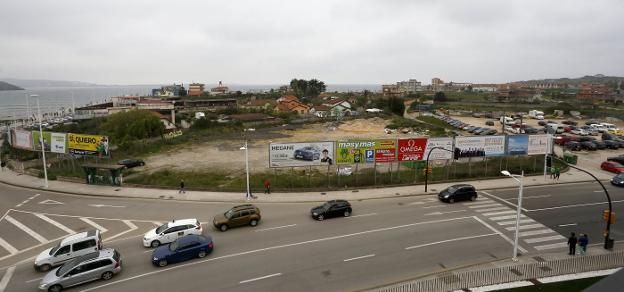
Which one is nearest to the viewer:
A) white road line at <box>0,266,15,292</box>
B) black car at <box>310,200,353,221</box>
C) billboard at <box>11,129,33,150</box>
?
white road line at <box>0,266,15,292</box>

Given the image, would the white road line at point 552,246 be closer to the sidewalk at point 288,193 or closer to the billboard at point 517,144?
the sidewalk at point 288,193

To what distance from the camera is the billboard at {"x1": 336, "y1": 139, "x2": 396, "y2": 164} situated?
32.8m

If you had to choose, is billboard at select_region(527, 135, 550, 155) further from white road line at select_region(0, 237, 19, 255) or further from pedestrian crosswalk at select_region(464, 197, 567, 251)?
white road line at select_region(0, 237, 19, 255)

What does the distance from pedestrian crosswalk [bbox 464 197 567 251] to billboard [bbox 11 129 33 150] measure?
4685cm

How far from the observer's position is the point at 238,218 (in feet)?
76.8

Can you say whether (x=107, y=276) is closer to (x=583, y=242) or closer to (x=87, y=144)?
(x=583, y=242)

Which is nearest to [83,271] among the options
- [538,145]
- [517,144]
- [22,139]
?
[22,139]

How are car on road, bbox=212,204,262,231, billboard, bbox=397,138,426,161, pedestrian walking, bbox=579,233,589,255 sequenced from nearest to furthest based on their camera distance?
pedestrian walking, bbox=579,233,589,255
car on road, bbox=212,204,262,231
billboard, bbox=397,138,426,161

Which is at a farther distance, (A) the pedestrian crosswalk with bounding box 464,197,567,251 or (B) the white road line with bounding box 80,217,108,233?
(B) the white road line with bounding box 80,217,108,233

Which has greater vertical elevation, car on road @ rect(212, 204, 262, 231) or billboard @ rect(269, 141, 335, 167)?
billboard @ rect(269, 141, 335, 167)

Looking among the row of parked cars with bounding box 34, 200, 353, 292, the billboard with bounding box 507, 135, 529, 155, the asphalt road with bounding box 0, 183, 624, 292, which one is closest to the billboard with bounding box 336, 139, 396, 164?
the asphalt road with bounding box 0, 183, 624, 292

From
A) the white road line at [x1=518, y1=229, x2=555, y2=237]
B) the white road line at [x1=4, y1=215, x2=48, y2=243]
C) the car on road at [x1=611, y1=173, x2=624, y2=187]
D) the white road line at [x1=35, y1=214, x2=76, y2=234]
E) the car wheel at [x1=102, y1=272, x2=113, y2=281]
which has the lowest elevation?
the white road line at [x1=4, y1=215, x2=48, y2=243]

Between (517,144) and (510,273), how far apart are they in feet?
77.7

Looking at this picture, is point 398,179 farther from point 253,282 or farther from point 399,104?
point 399,104
